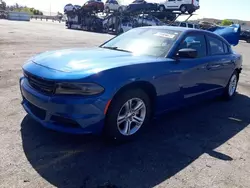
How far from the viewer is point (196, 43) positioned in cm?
478

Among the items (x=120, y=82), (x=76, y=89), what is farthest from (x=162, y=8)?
(x=76, y=89)

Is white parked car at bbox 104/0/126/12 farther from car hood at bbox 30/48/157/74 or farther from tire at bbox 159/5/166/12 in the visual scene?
car hood at bbox 30/48/157/74

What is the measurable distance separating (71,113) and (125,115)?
2.58 ft


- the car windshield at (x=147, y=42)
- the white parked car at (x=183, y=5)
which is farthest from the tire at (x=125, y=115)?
the white parked car at (x=183, y=5)

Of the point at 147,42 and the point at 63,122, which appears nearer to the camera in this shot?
the point at 63,122

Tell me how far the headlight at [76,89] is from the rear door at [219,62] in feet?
8.51

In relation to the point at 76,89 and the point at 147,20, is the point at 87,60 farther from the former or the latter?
the point at 147,20

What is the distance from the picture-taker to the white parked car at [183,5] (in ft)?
79.3

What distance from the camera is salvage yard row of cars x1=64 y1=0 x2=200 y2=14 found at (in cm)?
2458

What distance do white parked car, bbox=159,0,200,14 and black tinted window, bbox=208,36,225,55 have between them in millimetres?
19962

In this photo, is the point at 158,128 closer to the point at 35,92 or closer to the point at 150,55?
the point at 150,55

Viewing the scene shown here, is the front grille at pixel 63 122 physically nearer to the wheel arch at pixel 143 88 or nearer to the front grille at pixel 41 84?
the front grille at pixel 41 84

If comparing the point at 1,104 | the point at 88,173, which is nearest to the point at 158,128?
the point at 88,173

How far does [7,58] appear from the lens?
28.8ft
